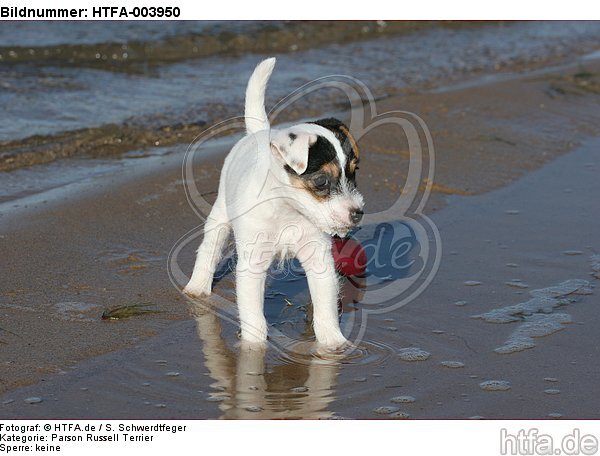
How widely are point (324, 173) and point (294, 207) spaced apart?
1.27 feet

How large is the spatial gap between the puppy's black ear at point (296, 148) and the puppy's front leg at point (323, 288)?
677 mm

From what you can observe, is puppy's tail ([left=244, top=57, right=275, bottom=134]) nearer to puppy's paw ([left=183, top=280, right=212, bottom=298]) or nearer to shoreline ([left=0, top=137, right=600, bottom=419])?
puppy's paw ([left=183, top=280, right=212, bottom=298])

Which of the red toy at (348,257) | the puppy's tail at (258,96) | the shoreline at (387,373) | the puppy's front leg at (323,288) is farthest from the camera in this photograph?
the red toy at (348,257)

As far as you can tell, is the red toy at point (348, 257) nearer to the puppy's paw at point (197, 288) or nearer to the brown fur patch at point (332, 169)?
the puppy's paw at point (197, 288)

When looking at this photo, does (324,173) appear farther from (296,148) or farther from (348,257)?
(348,257)

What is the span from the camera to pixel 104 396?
5426 millimetres

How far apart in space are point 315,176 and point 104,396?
67.7 inches

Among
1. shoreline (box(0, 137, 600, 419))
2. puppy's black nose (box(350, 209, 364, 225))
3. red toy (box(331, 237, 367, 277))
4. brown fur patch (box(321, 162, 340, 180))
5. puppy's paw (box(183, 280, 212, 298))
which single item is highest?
brown fur patch (box(321, 162, 340, 180))

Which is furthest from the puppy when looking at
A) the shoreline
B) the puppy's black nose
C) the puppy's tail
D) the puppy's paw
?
the puppy's paw

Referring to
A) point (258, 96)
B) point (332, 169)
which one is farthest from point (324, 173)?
point (258, 96)

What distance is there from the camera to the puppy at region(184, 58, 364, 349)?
17.8 ft

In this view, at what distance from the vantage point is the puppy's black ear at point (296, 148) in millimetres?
5410

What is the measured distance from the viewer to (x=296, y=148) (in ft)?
17.8

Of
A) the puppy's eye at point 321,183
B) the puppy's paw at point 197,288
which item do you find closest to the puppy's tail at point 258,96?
the puppy's paw at point 197,288
